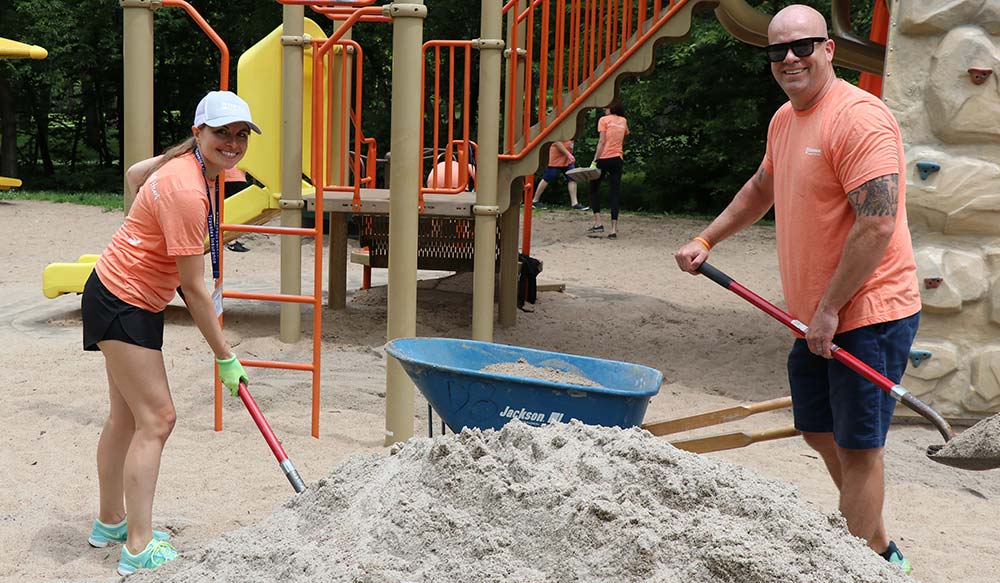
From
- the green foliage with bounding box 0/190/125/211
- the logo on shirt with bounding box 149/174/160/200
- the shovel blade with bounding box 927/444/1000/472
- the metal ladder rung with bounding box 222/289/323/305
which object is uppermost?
the logo on shirt with bounding box 149/174/160/200

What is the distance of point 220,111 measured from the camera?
334 centimetres

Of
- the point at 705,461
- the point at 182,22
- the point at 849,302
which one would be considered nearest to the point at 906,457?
the point at 849,302

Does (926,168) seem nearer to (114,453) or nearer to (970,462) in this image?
(970,462)

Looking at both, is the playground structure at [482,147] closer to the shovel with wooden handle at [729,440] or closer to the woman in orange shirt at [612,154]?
the shovel with wooden handle at [729,440]

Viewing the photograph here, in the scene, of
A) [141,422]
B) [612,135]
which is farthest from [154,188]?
[612,135]

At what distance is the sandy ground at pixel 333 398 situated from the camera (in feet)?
Result: 13.1

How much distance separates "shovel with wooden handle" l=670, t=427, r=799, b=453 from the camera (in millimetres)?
3414

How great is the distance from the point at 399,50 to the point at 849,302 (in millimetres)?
2441

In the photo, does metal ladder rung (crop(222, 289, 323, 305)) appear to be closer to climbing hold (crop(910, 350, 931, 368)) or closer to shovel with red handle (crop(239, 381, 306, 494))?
shovel with red handle (crop(239, 381, 306, 494))

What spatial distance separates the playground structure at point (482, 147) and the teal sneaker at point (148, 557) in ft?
5.37

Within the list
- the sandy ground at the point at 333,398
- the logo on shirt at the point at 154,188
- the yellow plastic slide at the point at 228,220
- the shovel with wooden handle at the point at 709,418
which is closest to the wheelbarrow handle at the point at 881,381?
the shovel with wooden handle at the point at 709,418

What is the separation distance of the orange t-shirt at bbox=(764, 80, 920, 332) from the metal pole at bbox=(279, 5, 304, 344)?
12.5 feet

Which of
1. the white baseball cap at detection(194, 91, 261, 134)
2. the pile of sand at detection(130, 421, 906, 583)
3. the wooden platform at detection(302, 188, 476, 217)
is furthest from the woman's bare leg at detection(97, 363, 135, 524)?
the wooden platform at detection(302, 188, 476, 217)

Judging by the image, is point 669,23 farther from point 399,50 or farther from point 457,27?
point 457,27
